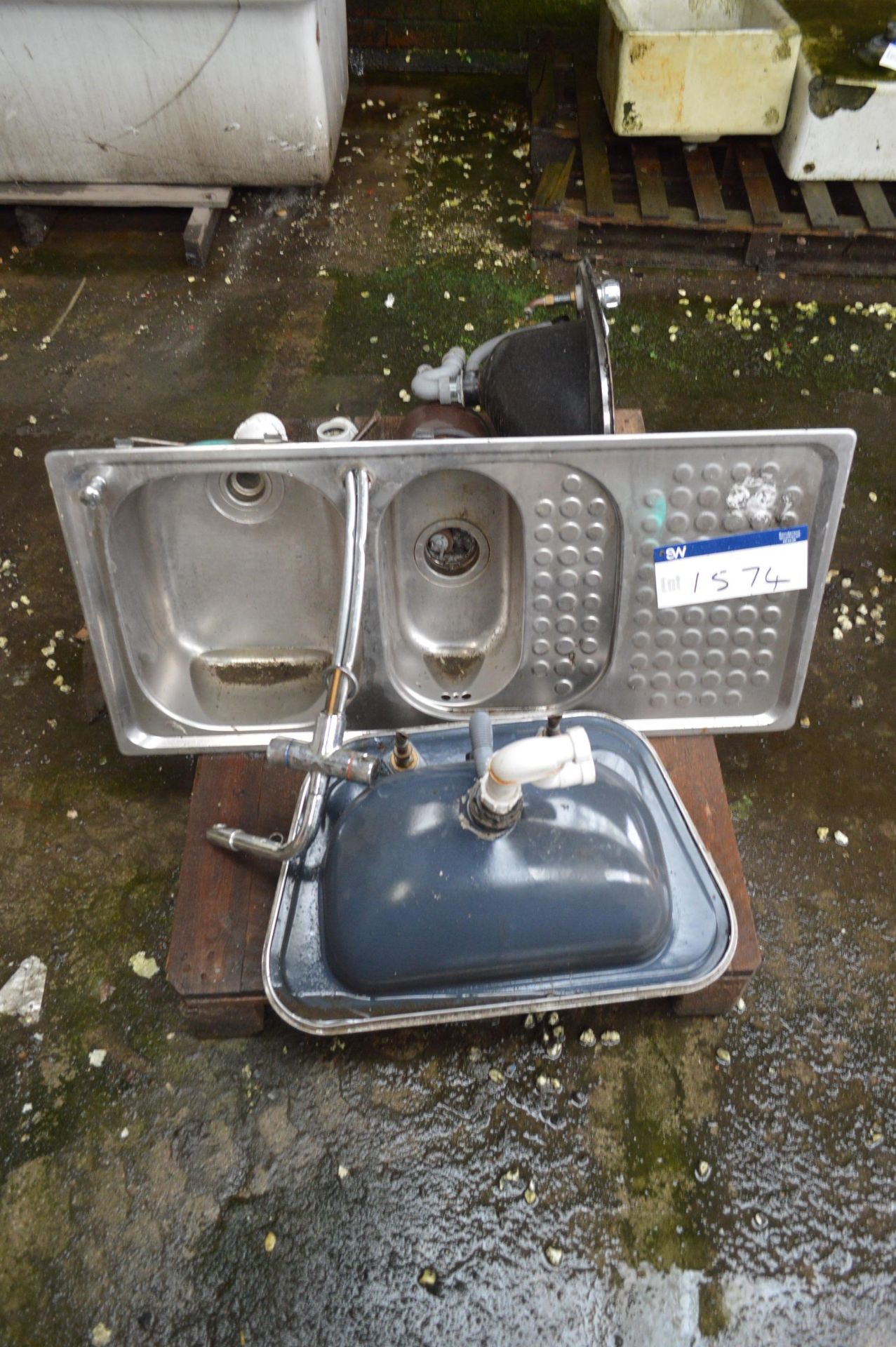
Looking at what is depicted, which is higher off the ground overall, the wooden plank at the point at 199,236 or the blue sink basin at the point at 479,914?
Result: the blue sink basin at the point at 479,914

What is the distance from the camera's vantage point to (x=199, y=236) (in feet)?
10.4

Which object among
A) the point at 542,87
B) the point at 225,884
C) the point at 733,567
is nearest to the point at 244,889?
the point at 225,884

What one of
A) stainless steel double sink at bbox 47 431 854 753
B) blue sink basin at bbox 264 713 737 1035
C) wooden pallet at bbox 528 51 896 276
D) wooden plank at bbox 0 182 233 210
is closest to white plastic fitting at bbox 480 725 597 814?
blue sink basin at bbox 264 713 737 1035

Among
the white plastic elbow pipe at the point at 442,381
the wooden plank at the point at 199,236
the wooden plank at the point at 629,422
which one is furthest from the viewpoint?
the wooden plank at the point at 199,236

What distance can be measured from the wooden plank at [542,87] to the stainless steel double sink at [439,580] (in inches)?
103

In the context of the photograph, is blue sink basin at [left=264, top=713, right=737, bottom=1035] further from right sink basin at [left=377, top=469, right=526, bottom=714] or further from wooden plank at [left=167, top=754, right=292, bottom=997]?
right sink basin at [left=377, top=469, right=526, bottom=714]

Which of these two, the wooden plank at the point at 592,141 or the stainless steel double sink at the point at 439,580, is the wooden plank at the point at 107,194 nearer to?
the wooden plank at the point at 592,141

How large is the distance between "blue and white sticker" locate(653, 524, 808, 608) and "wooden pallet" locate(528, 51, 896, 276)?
212cm

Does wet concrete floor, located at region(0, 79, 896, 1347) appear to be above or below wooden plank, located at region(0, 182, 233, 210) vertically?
below

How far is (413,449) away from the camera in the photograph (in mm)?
1253

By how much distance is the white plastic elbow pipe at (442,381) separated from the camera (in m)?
1.82

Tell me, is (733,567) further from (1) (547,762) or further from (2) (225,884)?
(2) (225,884)

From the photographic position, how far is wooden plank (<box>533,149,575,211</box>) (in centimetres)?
307

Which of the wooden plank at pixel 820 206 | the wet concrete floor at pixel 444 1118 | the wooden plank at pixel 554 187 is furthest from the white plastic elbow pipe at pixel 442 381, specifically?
the wooden plank at pixel 820 206
